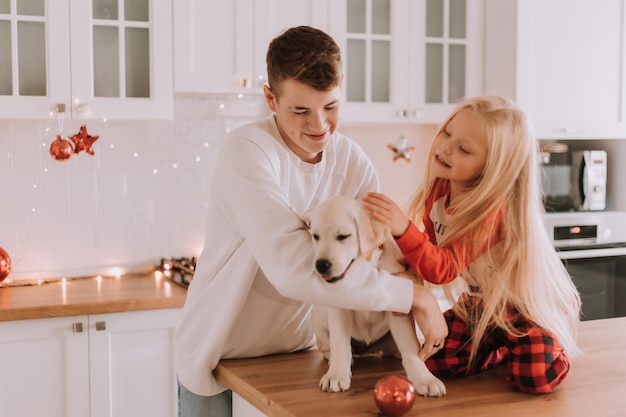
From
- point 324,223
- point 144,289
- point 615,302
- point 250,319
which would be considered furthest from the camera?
point 615,302

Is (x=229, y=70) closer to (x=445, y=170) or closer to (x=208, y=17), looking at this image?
(x=208, y=17)

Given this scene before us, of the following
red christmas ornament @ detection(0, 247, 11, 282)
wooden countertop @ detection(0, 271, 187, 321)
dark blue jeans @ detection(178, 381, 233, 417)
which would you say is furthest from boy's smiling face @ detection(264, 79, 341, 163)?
red christmas ornament @ detection(0, 247, 11, 282)

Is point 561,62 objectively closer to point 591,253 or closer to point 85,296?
point 591,253

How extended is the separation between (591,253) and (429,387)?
244 cm

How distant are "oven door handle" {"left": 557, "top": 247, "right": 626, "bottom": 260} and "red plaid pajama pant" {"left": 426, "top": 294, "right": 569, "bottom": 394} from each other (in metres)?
2.04

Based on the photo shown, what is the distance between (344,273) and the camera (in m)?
1.39

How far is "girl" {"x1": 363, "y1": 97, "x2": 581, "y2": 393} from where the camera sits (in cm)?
147

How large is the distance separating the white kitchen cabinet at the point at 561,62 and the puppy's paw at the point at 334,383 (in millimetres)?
2318

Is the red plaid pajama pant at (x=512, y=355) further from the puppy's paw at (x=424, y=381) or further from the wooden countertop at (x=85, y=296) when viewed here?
the wooden countertop at (x=85, y=296)

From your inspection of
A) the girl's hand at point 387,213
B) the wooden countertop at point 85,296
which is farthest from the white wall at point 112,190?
the girl's hand at point 387,213

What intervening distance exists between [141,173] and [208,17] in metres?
0.73

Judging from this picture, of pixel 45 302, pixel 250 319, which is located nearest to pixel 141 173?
pixel 45 302

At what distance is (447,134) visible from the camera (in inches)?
65.0

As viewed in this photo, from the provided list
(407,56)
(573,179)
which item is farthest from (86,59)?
(573,179)
